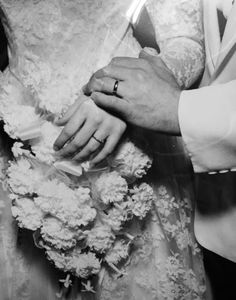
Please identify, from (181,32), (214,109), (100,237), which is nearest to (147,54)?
(181,32)

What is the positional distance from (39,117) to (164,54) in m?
0.31

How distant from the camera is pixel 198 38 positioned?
32.4 inches

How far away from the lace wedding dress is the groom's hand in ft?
0.28

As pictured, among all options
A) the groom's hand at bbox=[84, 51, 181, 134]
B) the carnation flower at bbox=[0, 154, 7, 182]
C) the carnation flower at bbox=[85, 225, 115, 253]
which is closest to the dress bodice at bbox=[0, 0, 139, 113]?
the groom's hand at bbox=[84, 51, 181, 134]

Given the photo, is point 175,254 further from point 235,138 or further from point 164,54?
point 164,54

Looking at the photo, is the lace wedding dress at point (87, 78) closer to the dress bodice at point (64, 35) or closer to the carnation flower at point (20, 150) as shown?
the dress bodice at point (64, 35)

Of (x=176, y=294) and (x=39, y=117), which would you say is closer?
(x=39, y=117)

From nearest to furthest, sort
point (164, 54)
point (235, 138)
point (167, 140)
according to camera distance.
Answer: point (235, 138) → point (164, 54) → point (167, 140)

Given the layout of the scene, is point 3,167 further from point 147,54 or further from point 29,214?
point 147,54

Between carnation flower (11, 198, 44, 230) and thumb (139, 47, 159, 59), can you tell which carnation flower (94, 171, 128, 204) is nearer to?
carnation flower (11, 198, 44, 230)

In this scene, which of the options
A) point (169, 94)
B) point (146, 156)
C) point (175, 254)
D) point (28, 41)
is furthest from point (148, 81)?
point (175, 254)

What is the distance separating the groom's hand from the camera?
0.67 m

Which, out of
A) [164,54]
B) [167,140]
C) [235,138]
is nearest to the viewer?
[235,138]

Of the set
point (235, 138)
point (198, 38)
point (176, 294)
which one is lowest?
point (176, 294)
